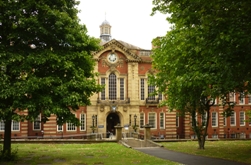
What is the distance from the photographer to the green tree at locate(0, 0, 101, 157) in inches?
591

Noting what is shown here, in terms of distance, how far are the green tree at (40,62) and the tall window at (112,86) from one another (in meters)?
22.6

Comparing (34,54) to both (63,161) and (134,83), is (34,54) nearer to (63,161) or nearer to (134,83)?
(63,161)

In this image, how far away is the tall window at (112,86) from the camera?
40.1m

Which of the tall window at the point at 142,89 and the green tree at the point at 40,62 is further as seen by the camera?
the tall window at the point at 142,89

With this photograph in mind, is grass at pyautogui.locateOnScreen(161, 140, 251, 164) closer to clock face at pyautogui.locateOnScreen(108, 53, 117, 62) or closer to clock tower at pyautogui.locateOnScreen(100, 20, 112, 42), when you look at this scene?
clock face at pyautogui.locateOnScreen(108, 53, 117, 62)

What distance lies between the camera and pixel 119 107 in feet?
130

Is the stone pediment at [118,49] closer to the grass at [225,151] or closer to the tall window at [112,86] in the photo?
the tall window at [112,86]

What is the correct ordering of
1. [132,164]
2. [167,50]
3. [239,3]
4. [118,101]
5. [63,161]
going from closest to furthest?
[239,3] < [132,164] < [63,161] < [167,50] < [118,101]

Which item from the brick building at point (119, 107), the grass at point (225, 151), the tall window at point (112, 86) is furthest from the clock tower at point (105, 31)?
the grass at point (225, 151)

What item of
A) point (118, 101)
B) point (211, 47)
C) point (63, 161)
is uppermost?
point (211, 47)

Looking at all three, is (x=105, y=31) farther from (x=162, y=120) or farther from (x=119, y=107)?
(x=162, y=120)

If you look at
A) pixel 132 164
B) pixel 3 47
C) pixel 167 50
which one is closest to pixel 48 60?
pixel 3 47

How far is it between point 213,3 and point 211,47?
194 centimetres

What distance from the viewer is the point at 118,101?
39.8 metres
